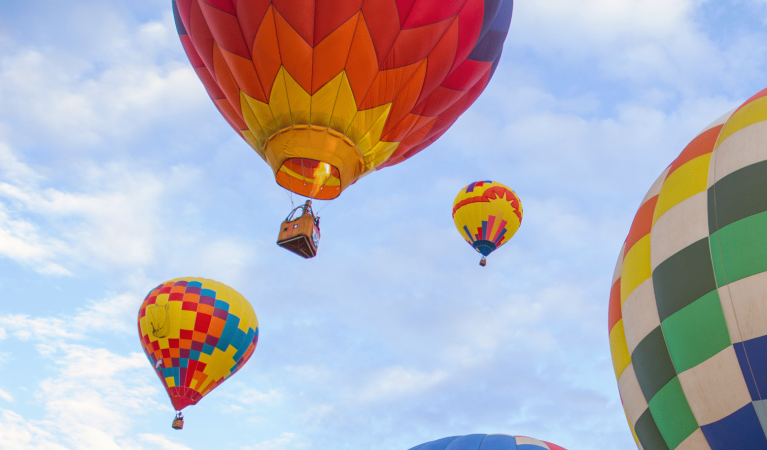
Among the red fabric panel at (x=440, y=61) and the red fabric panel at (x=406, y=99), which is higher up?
the red fabric panel at (x=440, y=61)

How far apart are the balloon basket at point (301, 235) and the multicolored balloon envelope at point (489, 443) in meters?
3.12

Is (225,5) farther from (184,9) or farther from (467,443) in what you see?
(467,443)

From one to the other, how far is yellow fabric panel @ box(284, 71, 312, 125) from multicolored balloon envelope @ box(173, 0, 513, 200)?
0.04ft

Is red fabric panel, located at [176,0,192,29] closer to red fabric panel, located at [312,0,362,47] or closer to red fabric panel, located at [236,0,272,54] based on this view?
red fabric panel, located at [236,0,272,54]

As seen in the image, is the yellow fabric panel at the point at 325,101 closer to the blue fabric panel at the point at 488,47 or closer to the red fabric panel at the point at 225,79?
the red fabric panel at the point at 225,79

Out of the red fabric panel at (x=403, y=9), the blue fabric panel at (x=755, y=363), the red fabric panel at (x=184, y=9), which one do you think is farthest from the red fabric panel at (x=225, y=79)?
the blue fabric panel at (x=755, y=363)

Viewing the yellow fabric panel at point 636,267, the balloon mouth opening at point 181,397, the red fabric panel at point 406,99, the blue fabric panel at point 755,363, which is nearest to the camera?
the blue fabric panel at point 755,363

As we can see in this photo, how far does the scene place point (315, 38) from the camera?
727 centimetres

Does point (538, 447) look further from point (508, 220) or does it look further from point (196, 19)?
point (508, 220)

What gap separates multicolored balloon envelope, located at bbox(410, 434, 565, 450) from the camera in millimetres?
8070

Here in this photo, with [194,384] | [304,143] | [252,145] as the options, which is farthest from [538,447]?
[194,384]

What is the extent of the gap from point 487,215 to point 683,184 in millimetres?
12974

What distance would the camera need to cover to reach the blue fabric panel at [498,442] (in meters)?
8.03

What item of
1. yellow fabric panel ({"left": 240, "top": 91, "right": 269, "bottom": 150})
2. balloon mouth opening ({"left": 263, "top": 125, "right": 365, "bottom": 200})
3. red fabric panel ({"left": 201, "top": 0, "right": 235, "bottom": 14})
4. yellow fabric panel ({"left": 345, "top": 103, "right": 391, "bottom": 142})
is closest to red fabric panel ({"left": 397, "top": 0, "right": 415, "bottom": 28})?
yellow fabric panel ({"left": 345, "top": 103, "right": 391, "bottom": 142})
